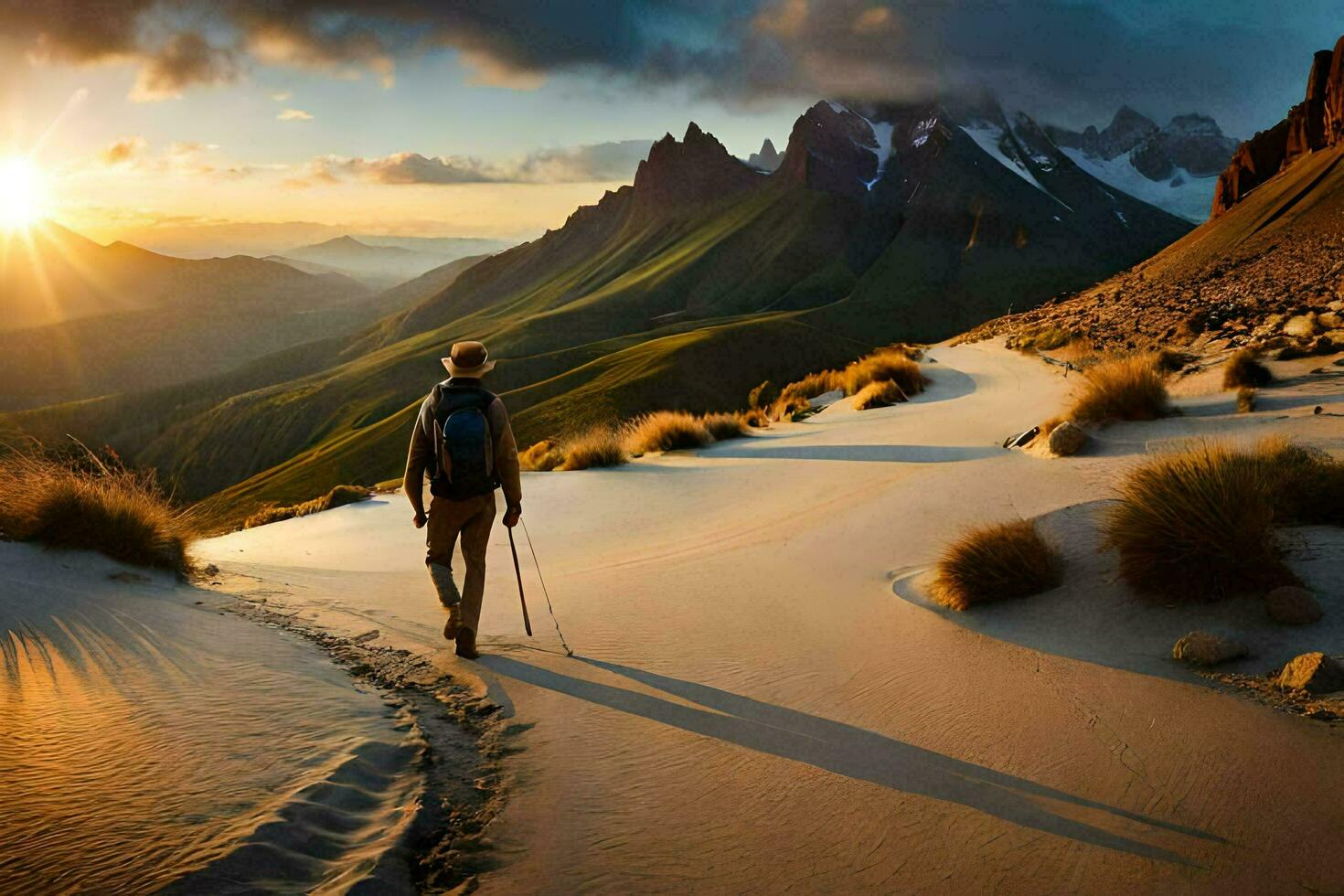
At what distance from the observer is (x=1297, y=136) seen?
52375 millimetres

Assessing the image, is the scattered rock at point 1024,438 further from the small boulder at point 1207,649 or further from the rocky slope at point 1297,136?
the rocky slope at point 1297,136

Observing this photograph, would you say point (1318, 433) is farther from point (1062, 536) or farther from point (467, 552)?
point (467, 552)

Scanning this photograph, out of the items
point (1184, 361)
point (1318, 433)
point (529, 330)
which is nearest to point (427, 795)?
point (1318, 433)

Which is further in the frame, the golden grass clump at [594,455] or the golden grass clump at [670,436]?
the golden grass clump at [670,436]

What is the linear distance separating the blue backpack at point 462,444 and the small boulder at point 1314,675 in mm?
4633

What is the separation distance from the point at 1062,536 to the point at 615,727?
144 inches

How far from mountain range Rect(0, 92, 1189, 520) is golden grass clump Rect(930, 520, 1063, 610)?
41.7m

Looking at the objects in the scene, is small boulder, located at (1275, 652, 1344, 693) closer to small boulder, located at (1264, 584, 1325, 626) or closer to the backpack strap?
small boulder, located at (1264, 584, 1325, 626)

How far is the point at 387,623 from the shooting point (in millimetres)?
6305

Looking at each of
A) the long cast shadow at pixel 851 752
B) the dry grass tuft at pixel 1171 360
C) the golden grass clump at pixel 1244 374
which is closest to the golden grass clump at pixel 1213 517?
the long cast shadow at pixel 851 752

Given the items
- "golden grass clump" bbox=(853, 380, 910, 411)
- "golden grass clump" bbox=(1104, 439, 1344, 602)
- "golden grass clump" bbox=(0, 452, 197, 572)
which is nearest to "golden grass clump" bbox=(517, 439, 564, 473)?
"golden grass clump" bbox=(853, 380, 910, 411)

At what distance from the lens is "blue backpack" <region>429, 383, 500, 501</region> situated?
17.8 feet

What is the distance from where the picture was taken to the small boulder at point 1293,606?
429cm

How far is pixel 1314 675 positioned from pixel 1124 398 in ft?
19.0
